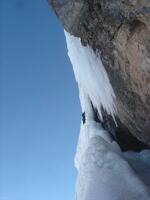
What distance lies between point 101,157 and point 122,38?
4.33 ft

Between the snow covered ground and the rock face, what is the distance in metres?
0.33

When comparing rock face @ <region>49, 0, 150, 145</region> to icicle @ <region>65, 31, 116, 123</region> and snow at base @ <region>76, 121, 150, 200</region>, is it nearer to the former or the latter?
icicle @ <region>65, 31, 116, 123</region>

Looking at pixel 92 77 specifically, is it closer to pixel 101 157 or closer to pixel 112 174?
pixel 101 157

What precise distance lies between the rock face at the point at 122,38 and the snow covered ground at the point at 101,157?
33 cm

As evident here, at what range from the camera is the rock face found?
9.77 feet

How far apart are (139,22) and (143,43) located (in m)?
0.18

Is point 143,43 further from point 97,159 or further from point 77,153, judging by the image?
point 77,153

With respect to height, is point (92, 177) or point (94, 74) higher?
point (94, 74)

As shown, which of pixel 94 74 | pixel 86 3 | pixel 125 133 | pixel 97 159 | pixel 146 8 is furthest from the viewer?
pixel 125 133

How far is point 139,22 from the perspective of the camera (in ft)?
9.89

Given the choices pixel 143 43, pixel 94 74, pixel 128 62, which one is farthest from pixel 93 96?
Result: pixel 143 43

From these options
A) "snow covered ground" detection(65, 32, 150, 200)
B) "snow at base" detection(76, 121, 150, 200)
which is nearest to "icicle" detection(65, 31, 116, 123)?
"snow covered ground" detection(65, 32, 150, 200)

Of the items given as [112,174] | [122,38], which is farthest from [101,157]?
[122,38]

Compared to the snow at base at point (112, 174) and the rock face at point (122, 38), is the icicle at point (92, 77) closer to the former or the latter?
the rock face at point (122, 38)
